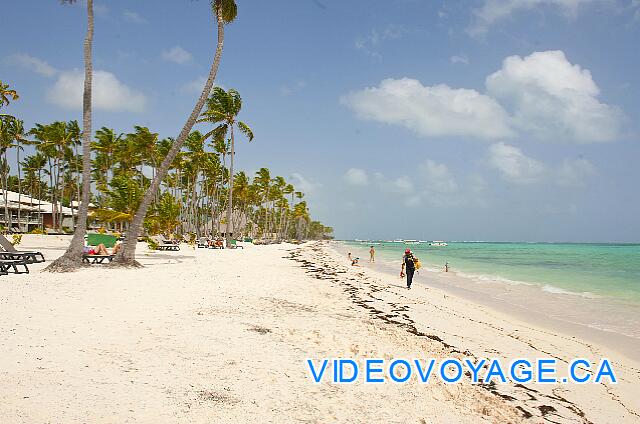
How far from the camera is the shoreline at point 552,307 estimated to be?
913 centimetres

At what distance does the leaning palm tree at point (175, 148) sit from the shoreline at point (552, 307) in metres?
13.5

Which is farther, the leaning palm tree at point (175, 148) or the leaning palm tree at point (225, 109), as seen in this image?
the leaning palm tree at point (225, 109)

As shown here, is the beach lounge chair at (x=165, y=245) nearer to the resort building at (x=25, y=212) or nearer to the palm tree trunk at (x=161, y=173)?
the palm tree trunk at (x=161, y=173)

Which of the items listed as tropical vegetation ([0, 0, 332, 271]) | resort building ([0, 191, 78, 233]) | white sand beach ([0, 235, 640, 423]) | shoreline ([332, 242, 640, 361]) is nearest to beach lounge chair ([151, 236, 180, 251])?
tropical vegetation ([0, 0, 332, 271])

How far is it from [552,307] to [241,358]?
40.6 ft

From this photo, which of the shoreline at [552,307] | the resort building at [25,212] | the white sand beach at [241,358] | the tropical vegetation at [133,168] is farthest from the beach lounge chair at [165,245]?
the shoreline at [552,307]

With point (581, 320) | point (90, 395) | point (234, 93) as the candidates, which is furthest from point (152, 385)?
point (234, 93)

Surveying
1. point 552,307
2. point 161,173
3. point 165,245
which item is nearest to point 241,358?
point 552,307

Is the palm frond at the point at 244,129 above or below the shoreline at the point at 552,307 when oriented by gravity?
above

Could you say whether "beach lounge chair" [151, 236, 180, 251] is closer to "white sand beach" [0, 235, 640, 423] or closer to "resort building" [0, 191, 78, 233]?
"resort building" [0, 191, 78, 233]

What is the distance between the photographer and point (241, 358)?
5.48 meters

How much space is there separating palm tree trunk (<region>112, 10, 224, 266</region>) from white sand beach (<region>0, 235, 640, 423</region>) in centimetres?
564

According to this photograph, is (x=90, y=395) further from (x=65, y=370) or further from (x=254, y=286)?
(x=254, y=286)

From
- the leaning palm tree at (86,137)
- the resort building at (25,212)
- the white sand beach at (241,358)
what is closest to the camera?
the white sand beach at (241,358)
